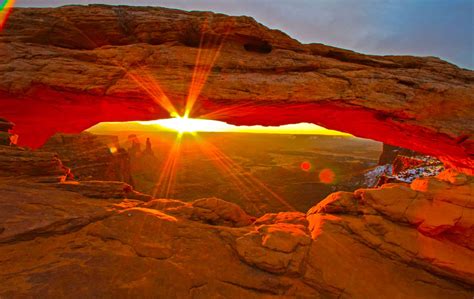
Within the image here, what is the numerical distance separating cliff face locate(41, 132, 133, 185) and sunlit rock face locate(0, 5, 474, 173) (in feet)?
59.9

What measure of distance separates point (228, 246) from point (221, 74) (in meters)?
8.06

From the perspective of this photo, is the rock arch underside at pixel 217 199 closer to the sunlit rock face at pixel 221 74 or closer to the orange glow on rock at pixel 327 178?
the sunlit rock face at pixel 221 74

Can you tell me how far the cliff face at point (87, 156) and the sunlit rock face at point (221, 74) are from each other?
18252mm

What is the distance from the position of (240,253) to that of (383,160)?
2738 inches

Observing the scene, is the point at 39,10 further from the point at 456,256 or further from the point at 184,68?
the point at 456,256

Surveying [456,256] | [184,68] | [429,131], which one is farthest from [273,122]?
[456,256]

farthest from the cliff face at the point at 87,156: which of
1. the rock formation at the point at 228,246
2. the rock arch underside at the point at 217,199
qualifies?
the rock formation at the point at 228,246

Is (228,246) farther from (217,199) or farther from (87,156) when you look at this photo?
(87,156)

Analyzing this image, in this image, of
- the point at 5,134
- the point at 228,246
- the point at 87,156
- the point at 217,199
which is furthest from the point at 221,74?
the point at 87,156

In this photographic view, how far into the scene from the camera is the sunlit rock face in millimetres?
10617

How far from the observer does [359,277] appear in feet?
23.4

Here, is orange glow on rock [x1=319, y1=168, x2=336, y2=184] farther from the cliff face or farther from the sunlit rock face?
the sunlit rock face

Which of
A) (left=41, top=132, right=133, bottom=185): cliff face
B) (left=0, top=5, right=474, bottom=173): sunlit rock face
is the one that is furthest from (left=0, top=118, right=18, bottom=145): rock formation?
(left=41, top=132, right=133, bottom=185): cliff face

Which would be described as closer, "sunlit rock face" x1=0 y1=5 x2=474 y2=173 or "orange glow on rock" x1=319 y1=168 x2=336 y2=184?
"sunlit rock face" x1=0 y1=5 x2=474 y2=173
